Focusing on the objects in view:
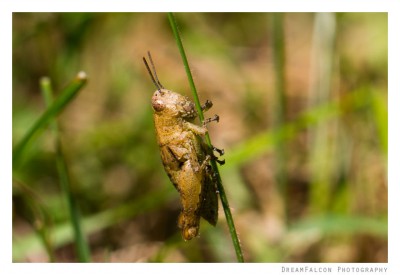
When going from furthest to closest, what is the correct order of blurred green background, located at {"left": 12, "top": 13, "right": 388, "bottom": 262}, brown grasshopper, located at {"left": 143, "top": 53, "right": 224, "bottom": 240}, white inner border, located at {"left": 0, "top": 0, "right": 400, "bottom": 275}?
blurred green background, located at {"left": 12, "top": 13, "right": 388, "bottom": 262}, white inner border, located at {"left": 0, "top": 0, "right": 400, "bottom": 275}, brown grasshopper, located at {"left": 143, "top": 53, "right": 224, "bottom": 240}

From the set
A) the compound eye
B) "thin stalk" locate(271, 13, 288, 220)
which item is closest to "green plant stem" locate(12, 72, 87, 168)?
the compound eye

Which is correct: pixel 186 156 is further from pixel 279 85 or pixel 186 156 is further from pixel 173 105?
pixel 279 85

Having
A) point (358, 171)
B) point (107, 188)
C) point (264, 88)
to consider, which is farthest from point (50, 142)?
point (358, 171)

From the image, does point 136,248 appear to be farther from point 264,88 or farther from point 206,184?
point 264,88

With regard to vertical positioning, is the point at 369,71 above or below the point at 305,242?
above

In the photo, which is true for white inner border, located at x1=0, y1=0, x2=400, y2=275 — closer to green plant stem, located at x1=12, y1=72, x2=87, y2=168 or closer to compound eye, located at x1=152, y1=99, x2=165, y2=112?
green plant stem, located at x1=12, y1=72, x2=87, y2=168

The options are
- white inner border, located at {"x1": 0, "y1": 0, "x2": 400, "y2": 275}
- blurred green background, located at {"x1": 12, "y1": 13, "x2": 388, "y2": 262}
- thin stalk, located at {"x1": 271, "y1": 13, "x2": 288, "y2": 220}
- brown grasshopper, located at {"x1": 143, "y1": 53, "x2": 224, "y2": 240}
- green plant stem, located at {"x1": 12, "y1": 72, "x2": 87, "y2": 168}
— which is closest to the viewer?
green plant stem, located at {"x1": 12, "y1": 72, "x2": 87, "y2": 168}

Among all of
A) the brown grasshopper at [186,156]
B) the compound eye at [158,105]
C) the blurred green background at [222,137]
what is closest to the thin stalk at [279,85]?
the blurred green background at [222,137]
